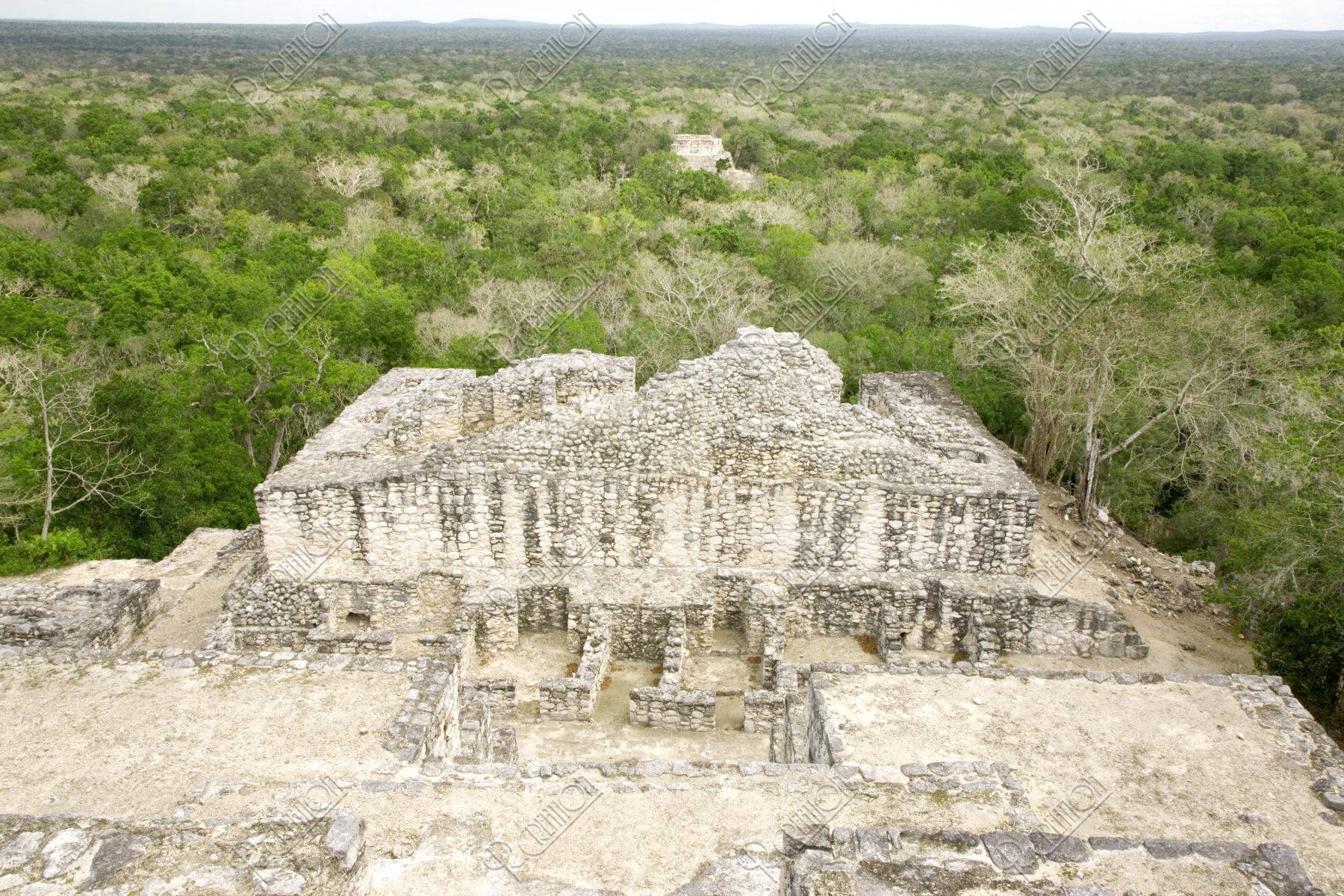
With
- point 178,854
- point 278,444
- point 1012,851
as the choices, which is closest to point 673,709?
point 1012,851

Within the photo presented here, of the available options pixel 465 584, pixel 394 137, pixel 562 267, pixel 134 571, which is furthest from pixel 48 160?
pixel 465 584

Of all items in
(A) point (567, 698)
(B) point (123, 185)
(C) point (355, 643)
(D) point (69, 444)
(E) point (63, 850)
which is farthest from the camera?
(B) point (123, 185)

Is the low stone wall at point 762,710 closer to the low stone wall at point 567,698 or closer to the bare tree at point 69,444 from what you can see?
the low stone wall at point 567,698

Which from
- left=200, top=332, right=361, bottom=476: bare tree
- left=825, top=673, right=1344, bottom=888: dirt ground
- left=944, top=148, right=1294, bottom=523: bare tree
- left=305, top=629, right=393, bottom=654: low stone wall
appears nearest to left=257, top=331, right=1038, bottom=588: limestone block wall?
left=305, top=629, right=393, bottom=654: low stone wall

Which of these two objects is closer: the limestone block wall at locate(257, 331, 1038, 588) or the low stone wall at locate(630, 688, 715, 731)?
the low stone wall at locate(630, 688, 715, 731)

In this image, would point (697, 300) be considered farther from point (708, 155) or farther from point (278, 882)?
point (708, 155)

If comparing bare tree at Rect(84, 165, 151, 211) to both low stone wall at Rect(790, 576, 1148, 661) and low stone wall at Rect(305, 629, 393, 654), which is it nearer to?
low stone wall at Rect(305, 629, 393, 654)
